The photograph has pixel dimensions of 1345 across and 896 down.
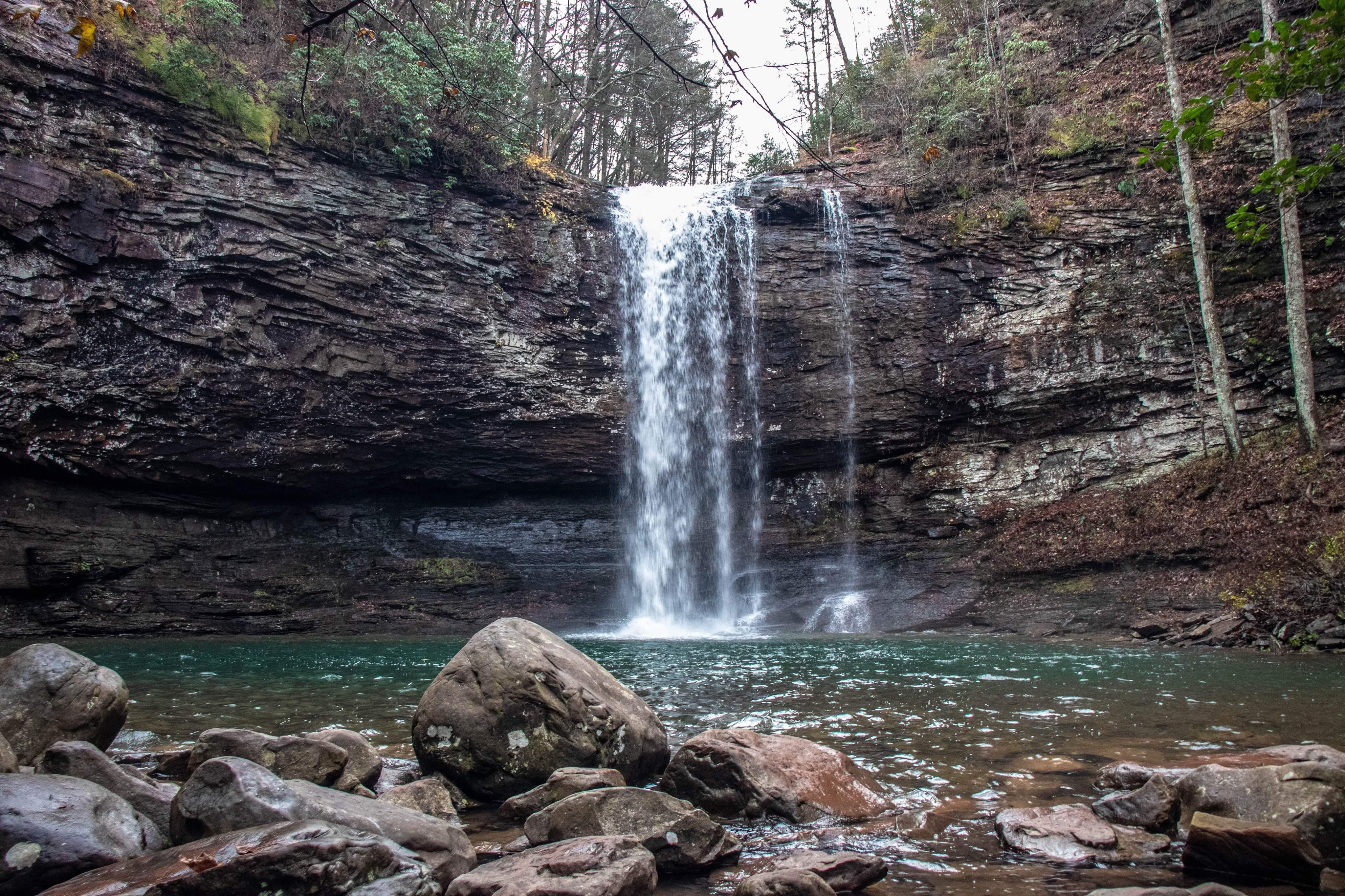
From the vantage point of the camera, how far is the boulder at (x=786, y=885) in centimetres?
266

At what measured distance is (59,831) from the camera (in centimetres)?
266

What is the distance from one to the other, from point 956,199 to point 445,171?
11.4 meters

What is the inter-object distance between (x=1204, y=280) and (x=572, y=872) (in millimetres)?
15371

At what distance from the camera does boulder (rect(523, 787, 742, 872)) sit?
319 centimetres

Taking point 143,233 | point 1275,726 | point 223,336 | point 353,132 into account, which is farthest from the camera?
point 353,132

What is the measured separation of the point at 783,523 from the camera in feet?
58.6

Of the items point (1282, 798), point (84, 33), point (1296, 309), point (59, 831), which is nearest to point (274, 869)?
point (59, 831)

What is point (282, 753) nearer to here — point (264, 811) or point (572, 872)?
point (264, 811)

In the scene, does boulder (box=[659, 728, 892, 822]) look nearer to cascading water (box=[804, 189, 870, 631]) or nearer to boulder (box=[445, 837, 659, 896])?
Answer: boulder (box=[445, 837, 659, 896])

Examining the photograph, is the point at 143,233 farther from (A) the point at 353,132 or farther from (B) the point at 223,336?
(A) the point at 353,132

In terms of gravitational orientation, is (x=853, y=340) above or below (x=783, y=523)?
above

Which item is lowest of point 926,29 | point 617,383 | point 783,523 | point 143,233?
point 783,523

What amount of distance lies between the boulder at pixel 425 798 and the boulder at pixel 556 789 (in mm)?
298

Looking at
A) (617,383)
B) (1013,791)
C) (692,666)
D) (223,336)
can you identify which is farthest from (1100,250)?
(223,336)
